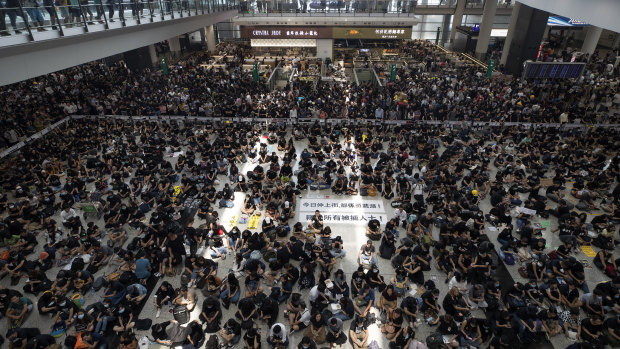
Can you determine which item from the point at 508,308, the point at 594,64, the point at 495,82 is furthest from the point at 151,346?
the point at 594,64

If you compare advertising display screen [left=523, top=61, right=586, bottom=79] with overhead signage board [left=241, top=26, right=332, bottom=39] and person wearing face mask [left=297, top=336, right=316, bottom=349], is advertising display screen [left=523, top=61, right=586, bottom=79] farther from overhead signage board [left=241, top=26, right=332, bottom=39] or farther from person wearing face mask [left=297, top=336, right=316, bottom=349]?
person wearing face mask [left=297, top=336, right=316, bottom=349]

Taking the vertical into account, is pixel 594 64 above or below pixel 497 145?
above

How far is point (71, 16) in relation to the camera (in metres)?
12.1

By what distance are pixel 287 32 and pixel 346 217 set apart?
80.5 feet

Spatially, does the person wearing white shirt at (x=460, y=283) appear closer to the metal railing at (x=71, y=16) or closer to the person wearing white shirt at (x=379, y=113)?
the person wearing white shirt at (x=379, y=113)

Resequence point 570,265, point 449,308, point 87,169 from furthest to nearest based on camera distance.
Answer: point 87,169
point 570,265
point 449,308

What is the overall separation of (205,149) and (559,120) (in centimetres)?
1826

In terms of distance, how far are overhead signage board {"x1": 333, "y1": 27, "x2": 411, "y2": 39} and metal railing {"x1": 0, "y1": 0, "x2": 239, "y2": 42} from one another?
16115 mm

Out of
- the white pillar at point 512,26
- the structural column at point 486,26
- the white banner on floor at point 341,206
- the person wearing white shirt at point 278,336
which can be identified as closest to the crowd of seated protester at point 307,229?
the person wearing white shirt at point 278,336

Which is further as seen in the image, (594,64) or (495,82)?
(594,64)

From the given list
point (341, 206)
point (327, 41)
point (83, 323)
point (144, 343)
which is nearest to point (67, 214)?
point (83, 323)

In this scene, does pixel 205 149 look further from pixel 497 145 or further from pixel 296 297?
pixel 497 145

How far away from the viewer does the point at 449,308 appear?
7.29 metres

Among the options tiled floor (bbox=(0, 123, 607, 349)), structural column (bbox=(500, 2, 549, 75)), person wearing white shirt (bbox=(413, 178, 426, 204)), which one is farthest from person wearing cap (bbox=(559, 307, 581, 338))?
structural column (bbox=(500, 2, 549, 75))
